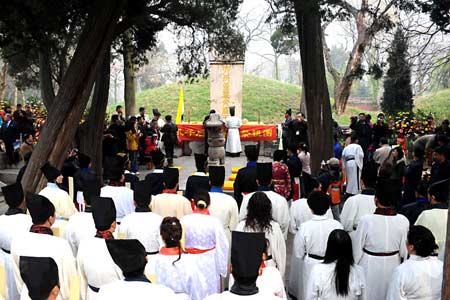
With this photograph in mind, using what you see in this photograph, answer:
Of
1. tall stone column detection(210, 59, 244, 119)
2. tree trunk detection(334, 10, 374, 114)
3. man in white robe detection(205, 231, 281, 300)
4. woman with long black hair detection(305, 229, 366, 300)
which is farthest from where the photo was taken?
tree trunk detection(334, 10, 374, 114)

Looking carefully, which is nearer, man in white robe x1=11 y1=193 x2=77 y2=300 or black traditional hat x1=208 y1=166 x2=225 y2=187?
man in white robe x1=11 y1=193 x2=77 y2=300

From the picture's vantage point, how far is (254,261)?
4059 mm

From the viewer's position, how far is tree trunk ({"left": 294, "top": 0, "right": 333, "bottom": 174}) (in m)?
12.4

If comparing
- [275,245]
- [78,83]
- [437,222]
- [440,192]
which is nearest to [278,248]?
[275,245]

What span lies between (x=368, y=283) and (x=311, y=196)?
1206 millimetres

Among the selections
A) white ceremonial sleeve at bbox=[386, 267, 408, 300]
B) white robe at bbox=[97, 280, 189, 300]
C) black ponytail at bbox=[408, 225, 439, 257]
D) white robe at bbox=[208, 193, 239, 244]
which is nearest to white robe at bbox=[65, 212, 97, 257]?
white robe at bbox=[208, 193, 239, 244]

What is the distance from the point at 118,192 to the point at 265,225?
2.39 m

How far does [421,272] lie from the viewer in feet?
16.8

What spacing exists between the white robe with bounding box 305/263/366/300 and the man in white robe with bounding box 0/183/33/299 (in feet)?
10.2

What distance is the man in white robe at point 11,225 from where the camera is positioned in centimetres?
633

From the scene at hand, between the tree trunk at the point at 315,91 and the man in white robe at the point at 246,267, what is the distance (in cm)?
828

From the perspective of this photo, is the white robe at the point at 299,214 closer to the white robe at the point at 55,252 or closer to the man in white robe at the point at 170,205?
the man in white robe at the point at 170,205

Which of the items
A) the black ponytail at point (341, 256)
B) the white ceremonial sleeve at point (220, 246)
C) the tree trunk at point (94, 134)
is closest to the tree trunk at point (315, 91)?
the tree trunk at point (94, 134)

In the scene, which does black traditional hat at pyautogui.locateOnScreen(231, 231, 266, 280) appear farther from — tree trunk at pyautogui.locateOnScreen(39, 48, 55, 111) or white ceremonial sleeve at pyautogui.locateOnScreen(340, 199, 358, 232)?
tree trunk at pyautogui.locateOnScreen(39, 48, 55, 111)
